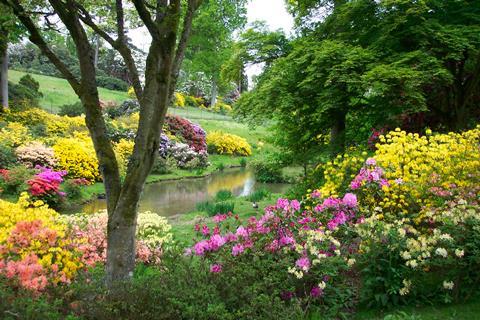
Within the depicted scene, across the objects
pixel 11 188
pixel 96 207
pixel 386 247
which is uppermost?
pixel 386 247

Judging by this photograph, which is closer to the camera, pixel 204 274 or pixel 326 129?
pixel 204 274

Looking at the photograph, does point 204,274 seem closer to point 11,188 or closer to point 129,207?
point 129,207

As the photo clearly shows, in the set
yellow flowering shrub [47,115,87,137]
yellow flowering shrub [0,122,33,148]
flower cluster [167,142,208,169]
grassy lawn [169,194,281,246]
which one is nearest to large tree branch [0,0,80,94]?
grassy lawn [169,194,281,246]

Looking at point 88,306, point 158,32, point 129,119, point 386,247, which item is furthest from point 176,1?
point 129,119

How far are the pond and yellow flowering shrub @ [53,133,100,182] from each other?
6.21 feet

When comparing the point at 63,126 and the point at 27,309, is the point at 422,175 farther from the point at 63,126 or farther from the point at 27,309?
the point at 63,126

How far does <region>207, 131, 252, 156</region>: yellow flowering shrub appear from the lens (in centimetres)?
2695

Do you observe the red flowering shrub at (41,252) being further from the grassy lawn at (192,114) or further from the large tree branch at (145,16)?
the grassy lawn at (192,114)

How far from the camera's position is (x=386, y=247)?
3615 mm

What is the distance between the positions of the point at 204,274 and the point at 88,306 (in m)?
0.90

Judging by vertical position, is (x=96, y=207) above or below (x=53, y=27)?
below

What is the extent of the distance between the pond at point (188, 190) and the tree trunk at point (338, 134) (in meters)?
5.85

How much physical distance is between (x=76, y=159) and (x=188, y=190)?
4.25 metres

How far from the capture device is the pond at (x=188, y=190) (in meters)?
12.3
